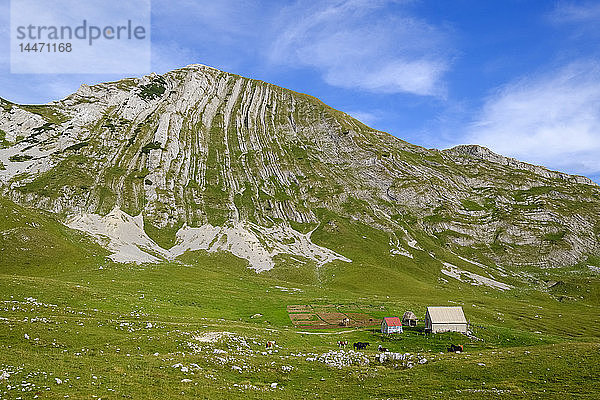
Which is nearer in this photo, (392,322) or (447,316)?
(392,322)

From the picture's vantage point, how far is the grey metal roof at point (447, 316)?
67.2 metres

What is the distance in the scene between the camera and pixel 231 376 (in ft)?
106

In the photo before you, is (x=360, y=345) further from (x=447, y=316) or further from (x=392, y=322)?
(x=447, y=316)

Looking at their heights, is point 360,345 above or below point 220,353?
below

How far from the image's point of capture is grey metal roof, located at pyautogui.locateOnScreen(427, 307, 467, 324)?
67200 millimetres

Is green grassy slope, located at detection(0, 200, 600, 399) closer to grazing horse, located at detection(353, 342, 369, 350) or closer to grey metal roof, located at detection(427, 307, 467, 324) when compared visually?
grazing horse, located at detection(353, 342, 369, 350)

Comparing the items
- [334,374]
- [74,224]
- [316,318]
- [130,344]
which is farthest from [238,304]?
[74,224]

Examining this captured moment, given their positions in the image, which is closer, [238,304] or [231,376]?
[231,376]

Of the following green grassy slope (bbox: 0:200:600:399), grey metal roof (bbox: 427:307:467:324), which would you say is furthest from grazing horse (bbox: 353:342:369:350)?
grey metal roof (bbox: 427:307:467:324)

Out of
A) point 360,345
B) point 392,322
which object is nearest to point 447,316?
point 392,322

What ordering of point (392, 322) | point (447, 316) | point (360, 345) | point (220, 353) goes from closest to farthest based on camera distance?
point (220, 353), point (360, 345), point (392, 322), point (447, 316)

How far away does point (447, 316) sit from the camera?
223ft

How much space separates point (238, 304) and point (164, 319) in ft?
114

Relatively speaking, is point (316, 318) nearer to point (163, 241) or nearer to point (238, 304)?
point (238, 304)
